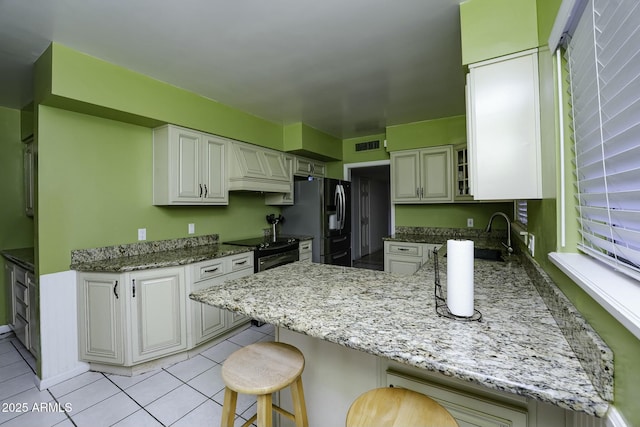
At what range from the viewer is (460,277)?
90 cm

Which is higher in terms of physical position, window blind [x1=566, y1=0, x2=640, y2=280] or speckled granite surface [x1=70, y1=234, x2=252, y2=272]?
window blind [x1=566, y1=0, x2=640, y2=280]

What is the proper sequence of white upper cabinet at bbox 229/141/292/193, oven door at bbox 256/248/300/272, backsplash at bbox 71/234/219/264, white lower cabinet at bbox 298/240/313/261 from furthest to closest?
white lower cabinet at bbox 298/240/313/261
white upper cabinet at bbox 229/141/292/193
oven door at bbox 256/248/300/272
backsplash at bbox 71/234/219/264

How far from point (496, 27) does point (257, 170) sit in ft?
8.79

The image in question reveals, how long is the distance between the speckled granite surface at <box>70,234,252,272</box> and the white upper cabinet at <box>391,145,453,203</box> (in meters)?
2.34

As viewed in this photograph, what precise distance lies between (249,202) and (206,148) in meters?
1.07

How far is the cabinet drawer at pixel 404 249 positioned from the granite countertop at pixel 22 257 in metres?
3.62

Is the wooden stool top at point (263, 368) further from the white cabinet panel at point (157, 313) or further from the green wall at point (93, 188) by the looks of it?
the green wall at point (93, 188)

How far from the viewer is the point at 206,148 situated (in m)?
2.87

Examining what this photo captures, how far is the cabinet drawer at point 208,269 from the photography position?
7.97ft

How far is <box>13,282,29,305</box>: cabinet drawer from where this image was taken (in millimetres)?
2396

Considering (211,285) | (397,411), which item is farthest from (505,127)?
(211,285)

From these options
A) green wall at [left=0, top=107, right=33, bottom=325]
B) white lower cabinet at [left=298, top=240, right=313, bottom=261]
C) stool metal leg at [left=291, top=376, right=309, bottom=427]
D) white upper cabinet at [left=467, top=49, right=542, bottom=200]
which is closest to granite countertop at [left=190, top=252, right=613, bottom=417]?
stool metal leg at [left=291, top=376, right=309, bottom=427]

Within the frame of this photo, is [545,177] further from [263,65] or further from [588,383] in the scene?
[263,65]

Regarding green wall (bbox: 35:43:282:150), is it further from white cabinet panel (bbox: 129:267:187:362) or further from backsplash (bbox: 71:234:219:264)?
white cabinet panel (bbox: 129:267:187:362)
